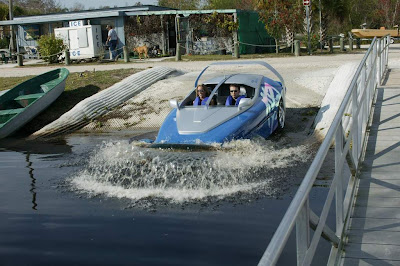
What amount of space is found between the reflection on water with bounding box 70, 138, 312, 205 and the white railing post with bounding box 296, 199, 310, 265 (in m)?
4.90

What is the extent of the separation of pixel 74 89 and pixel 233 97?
31.7 feet

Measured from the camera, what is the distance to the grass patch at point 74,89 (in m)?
17.4

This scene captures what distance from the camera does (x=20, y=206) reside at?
344 inches

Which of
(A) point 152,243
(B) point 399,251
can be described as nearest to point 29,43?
(A) point 152,243

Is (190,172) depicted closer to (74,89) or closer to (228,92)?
(228,92)

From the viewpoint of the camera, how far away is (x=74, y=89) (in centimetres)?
2009

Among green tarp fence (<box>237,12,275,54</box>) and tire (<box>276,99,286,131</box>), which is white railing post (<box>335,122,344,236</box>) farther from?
green tarp fence (<box>237,12,275,54</box>)

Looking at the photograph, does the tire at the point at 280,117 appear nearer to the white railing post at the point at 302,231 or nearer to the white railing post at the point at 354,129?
the white railing post at the point at 354,129

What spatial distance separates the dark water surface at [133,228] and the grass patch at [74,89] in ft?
25.3

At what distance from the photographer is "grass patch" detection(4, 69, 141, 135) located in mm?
17406

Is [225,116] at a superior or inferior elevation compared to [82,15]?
inferior

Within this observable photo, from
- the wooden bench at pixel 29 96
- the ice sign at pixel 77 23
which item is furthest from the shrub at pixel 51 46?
the wooden bench at pixel 29 96

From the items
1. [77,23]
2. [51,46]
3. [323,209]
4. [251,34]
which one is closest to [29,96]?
[51,46]

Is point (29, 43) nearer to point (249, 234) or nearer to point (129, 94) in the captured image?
point (129, 94)
